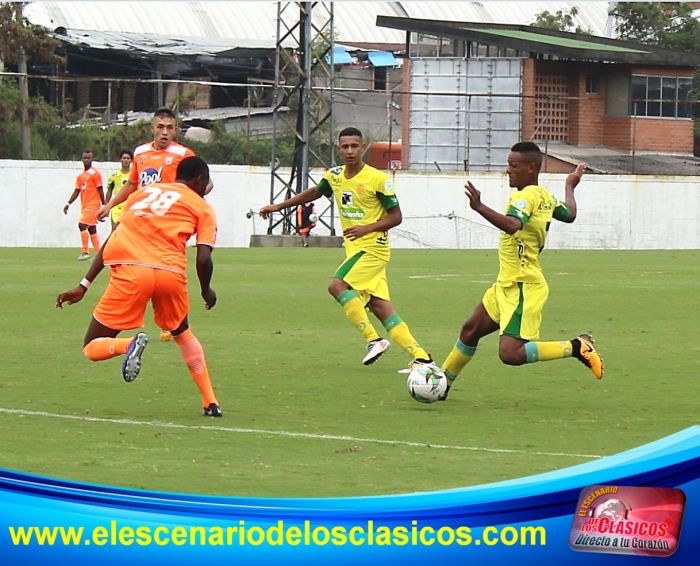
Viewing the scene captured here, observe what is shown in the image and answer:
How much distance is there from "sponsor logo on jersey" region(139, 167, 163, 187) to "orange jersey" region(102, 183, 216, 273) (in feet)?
12.5

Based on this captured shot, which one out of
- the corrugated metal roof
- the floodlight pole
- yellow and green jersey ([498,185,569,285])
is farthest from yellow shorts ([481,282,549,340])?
the corrugated metal roof

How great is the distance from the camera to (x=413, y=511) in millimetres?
2982

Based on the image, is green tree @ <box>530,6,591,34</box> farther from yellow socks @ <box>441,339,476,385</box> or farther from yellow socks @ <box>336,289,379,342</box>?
yellow socks @ <box>441,339,476,385</box>

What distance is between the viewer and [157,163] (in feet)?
41.3

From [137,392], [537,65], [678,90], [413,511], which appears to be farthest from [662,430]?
[678,90]

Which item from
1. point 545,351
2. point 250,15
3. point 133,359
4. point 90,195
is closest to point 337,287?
point 545,351

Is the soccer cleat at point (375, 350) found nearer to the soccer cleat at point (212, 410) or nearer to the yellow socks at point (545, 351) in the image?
the yellow socks at point (545, 351)

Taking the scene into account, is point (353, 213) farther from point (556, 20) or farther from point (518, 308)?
point (556, 20)

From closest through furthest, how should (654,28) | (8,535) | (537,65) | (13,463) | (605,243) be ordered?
1. (8,535)
2. (13,463)
3. (605,243)
4. (537,65)
5. (654,28)

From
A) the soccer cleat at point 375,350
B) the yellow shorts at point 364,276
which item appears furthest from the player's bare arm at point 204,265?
the yellow shorts at point 364,276

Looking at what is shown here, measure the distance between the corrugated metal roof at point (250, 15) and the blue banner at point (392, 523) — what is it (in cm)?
4941

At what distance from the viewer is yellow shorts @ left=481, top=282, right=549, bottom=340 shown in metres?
9.55

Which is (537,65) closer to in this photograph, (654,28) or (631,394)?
(654,28)

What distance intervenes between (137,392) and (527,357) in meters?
2.85
